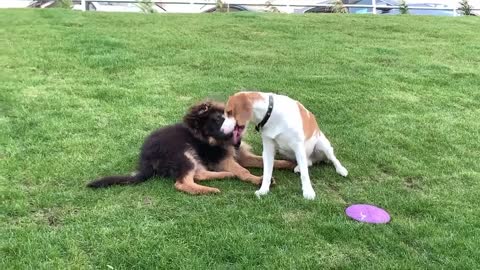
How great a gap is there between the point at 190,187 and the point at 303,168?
994 mm

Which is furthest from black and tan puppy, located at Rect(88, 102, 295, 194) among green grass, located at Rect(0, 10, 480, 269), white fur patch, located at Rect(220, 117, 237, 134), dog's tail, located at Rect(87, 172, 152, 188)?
white fur patch, located at Rect(220, 117, 237, 134)

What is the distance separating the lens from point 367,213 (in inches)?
178

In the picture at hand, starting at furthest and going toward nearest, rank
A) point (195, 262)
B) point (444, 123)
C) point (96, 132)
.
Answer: point (444, 123) → point (96, 132) → point (195, 262)

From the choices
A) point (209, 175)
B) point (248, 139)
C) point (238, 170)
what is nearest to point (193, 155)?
point (209, 175)

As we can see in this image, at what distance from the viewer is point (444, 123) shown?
23.4 feet

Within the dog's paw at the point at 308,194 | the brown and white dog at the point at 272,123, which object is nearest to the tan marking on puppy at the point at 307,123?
the brown and white dog at the point at 272,123

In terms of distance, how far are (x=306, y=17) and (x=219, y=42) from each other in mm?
4016

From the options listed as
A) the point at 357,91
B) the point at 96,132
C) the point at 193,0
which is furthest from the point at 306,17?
the point at 96,132

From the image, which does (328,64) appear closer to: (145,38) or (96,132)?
(145,38)

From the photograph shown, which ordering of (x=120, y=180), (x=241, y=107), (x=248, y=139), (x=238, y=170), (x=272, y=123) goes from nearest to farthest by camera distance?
1. (x=241, y=107)
2. (x=272, y=123)
3. (x=120, y=180)
4. (x=238, y=170)
5. (x=248, y=139)

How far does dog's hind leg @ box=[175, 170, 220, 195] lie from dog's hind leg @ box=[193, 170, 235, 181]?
0.16 meters

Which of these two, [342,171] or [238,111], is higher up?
[238,111]

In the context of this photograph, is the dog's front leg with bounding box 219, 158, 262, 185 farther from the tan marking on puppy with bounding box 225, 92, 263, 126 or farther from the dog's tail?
the tan marking on puppy with bounding box 225, 92, 263, 126

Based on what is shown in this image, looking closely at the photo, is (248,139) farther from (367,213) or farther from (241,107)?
(367,213)
